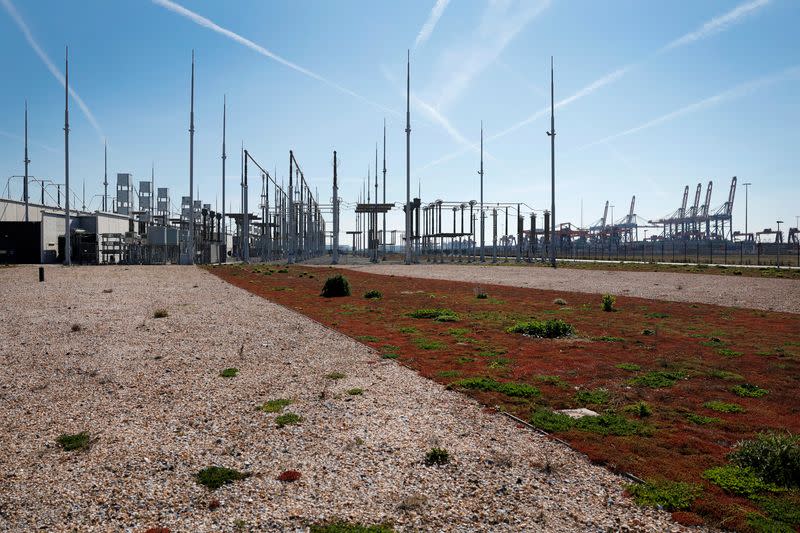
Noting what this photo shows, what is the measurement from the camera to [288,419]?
285 inches

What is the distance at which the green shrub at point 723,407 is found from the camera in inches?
306

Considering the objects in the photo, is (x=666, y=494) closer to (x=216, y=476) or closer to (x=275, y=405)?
(x=216, y=476)

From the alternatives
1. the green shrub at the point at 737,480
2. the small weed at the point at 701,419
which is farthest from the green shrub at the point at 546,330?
the green shrub at the point at 737,480

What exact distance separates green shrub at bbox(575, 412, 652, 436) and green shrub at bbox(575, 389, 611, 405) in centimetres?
72

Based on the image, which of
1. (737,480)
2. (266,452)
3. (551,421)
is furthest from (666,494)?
(266,452)

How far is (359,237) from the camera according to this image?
363ft

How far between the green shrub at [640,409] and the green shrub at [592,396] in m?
0.40

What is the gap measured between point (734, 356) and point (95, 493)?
11.5m

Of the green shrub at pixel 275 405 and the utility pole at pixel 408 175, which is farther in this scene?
the utility pole at pixel 408 175

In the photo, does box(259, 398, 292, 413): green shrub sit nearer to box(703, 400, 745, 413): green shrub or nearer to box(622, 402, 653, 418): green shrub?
box(622, 402, 653, 418): green shrub

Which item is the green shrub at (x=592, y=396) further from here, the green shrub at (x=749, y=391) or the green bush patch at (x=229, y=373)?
the green bush patch at (x=229, y=373)

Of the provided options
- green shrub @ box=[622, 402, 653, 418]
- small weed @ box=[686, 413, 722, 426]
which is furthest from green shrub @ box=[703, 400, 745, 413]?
green shrub @ box=[622, 402, 653, 418]

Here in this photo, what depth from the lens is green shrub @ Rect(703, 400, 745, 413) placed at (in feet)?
25.5

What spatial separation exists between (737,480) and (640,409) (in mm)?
2226
